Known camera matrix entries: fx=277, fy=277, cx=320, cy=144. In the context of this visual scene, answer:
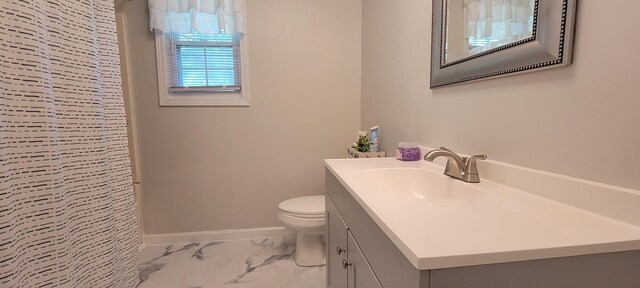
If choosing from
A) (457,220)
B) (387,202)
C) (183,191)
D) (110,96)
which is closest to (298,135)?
(183,191)

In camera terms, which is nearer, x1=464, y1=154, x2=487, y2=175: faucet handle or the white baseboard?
x1=464, y1=154, x2=487, y2=175: faucet handle

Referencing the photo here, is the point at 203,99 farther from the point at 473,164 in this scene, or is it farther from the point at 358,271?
the point at 473,164

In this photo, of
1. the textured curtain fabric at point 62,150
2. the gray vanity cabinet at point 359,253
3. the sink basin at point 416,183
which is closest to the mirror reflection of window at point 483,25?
the sink basin at point 416,183

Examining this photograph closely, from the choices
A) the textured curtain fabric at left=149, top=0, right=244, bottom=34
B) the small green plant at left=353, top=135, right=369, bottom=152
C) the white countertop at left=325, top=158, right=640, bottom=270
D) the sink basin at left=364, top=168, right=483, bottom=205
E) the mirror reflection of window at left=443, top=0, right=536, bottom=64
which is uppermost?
the textured curtain fabric at left=149, top=0, right=244, bottom=34

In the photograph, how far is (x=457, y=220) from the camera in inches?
23.0

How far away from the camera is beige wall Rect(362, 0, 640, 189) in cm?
57

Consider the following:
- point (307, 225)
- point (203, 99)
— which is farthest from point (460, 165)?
point (203, 99)

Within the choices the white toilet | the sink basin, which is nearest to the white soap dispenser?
the white toilet

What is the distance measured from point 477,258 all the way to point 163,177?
2.22 metres

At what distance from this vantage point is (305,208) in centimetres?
179

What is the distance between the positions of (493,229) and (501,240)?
0.18ft

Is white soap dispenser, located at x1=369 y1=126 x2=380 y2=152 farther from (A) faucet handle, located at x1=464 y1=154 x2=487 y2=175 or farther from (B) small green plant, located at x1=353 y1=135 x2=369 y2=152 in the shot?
(A) faucet handle, located at x1=464 y1=154 x2=487 y2=175

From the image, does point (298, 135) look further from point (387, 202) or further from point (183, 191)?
point (387, 202)

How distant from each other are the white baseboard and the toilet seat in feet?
1.57
